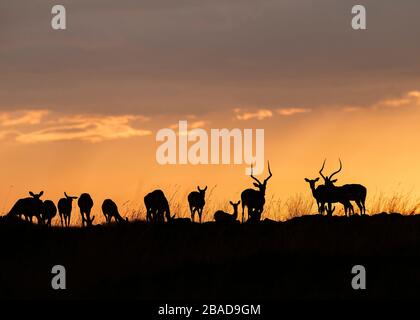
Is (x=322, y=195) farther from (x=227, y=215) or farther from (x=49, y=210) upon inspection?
(x=49, y=210)

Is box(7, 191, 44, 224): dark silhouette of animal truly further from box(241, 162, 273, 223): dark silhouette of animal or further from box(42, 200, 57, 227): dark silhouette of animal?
box(241, 162, 273, 223): dark silhouette of animal

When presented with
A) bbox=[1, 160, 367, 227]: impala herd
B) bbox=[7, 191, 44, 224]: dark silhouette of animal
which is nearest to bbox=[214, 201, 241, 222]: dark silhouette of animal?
bbox=[1, 160, 367, 227]: impala herd

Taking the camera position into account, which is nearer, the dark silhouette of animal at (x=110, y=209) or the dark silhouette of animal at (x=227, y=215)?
the dark silhouette of animal at (x=227, y=215)

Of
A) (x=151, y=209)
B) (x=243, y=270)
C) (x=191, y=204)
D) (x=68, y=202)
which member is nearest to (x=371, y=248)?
(x=243, y=270)

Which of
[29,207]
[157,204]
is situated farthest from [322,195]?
[29,207]

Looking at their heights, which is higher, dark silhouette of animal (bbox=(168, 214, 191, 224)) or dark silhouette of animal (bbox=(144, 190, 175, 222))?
dark silhouette of animal (bbox=(144, 190, 175, 222))

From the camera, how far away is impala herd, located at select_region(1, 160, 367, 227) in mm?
31234

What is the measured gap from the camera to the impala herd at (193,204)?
1230 inches

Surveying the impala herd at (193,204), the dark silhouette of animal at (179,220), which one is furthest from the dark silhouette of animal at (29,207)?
the dark silhouette of animal at (179,220)

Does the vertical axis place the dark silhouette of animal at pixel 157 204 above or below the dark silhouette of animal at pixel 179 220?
above

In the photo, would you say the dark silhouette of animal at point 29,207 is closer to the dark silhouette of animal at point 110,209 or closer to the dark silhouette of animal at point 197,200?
the dark silhouette of animal at point 110,209

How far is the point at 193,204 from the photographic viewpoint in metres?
35.1

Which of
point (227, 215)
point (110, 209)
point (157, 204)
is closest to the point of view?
point (227, 215)
